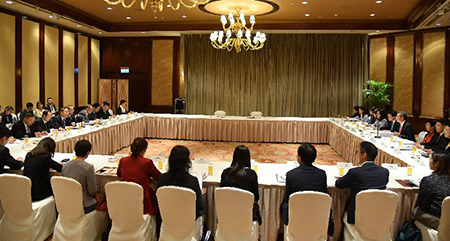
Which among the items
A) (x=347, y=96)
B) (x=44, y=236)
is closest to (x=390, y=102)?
(x=347, y=96)

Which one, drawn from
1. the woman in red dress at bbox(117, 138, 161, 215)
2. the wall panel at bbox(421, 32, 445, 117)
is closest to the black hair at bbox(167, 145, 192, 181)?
the woman in red dress at bbox(117, 138, 161, 215)

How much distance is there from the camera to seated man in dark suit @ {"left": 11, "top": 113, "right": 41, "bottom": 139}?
6168 mm

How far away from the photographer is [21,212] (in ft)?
11.1

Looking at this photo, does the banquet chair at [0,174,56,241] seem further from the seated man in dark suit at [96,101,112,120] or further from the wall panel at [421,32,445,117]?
the wall panel at [421,32,445,117]

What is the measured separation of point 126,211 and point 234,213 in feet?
2.93

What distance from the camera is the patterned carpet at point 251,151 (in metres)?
8.12

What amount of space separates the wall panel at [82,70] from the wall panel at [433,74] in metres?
11.2

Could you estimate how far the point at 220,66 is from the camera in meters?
14.0

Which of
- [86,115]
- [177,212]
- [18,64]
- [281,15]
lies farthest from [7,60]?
[177,212]

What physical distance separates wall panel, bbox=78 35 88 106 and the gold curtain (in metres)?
3.58

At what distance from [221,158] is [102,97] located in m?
8.15

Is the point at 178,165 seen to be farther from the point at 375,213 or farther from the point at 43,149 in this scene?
the point at 375,213

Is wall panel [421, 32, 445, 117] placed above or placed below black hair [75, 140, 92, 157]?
above

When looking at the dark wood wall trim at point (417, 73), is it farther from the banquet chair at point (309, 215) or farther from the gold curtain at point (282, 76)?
the banquet chair at point (309, 215)
